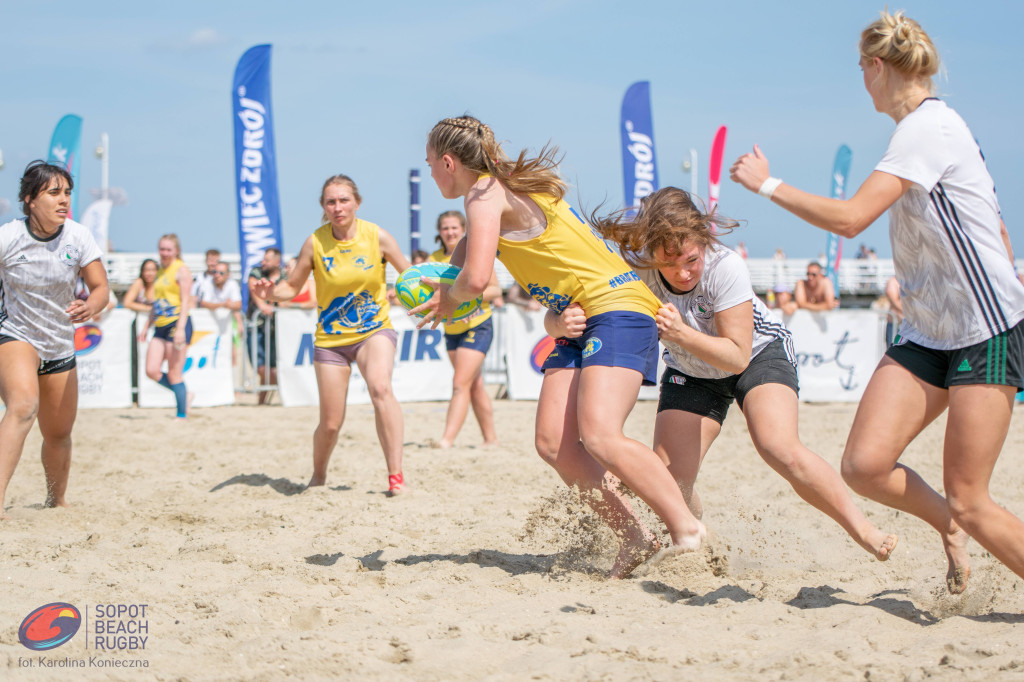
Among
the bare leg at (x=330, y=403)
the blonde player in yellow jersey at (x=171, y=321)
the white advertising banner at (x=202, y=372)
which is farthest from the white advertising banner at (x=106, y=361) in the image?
the bare leg at (x=330, y=403)

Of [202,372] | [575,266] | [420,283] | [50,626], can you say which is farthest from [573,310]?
[202,372]

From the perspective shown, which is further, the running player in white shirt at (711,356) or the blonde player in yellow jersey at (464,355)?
the blonde player in yellow jersey at (464,355)

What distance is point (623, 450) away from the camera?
326 cm

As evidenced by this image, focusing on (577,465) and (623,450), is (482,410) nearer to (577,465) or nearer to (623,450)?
(577,465)

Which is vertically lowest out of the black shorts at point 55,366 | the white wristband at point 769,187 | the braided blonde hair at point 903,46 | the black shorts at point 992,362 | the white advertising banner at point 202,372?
the white advertising banner at point 202,372

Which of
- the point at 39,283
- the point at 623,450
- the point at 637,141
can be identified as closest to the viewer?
the point at 623,450

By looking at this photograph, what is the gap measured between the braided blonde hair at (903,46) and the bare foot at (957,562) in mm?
1564

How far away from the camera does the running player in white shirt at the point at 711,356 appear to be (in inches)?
127

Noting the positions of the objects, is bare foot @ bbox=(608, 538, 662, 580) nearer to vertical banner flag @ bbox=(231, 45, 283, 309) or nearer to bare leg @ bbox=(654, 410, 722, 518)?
bare leg @ bbox=(654, 410, 722, 518)

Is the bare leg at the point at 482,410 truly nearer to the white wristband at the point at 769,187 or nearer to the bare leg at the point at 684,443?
the bare leg at the point at 684,443

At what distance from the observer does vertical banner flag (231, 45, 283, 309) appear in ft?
37.9

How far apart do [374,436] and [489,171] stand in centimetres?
498

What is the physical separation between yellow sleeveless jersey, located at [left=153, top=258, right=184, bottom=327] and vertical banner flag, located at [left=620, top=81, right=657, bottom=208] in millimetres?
7629

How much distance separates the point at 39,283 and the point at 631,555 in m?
3.28
